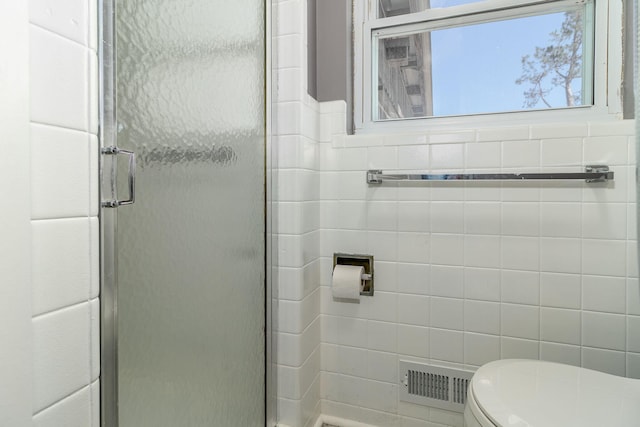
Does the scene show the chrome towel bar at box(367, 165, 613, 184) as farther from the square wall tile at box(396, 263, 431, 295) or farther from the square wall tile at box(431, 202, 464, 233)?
the square wall tile at box(396, 263, 431, 295)

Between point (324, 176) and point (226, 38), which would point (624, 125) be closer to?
point (324, 176)

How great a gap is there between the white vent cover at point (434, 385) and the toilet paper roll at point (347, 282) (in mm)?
322

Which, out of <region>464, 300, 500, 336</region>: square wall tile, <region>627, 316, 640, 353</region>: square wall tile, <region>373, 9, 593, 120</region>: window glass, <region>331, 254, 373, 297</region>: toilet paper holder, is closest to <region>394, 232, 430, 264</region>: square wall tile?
<region>331, 254, 373, 297</region>: toilet paper holder

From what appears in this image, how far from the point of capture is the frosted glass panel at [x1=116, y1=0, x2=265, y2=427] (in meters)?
0.66

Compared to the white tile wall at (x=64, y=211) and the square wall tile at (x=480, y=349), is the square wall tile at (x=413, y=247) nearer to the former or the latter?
the square wall tile at (x=480, y=349)

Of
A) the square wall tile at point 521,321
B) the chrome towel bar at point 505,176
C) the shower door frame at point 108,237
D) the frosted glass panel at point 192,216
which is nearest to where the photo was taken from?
the shower door frame at point 108,237

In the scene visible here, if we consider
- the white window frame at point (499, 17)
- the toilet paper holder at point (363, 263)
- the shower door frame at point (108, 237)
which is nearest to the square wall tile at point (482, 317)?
the toilet paper holder at point (363, 263)

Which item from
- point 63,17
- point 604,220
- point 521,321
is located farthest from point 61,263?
point 604,220

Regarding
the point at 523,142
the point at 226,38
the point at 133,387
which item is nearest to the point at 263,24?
the point at 226,38

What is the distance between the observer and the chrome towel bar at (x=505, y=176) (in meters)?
1.06

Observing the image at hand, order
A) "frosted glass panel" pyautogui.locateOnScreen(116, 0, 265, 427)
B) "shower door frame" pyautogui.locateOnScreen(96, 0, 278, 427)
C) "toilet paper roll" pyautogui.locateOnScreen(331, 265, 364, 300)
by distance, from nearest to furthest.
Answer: "shower door frame" pyautogui.locateOnScreen(96, 0, 278, 427) → "frosted glass panel" pyautogui.locateOnScreen(116, 0, 265, 427) → "toilet paper roll" pyautogui.locateOnScreen(331, 265, 364, 300)

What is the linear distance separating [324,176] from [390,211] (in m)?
0.29

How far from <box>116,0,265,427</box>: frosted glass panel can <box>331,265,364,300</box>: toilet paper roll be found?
0.28 meters

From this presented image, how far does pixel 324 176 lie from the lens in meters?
1.38
